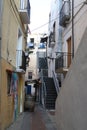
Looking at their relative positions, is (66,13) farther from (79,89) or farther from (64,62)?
(79,89)

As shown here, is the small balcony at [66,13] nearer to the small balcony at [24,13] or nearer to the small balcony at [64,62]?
the small balcony at [64,62]

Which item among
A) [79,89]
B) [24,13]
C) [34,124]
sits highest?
[24,13]

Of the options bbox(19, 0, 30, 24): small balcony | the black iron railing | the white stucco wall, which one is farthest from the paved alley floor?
bbox(19, 0, 30, 24): small balcony

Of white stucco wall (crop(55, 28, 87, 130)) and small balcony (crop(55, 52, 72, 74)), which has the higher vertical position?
small balcony (crop(55, 52, 72, 74))

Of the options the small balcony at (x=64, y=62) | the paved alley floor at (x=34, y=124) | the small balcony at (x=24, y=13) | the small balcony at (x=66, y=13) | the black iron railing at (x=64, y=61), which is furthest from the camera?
the black iron railing at (x=64, y=61)

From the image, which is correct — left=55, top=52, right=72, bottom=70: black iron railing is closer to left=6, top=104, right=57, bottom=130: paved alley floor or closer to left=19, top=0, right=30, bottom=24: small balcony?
left=19, top=0, right=30, bottom=24: small balcony

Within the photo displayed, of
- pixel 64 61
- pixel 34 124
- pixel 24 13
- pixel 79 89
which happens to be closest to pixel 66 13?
pixel 64 61

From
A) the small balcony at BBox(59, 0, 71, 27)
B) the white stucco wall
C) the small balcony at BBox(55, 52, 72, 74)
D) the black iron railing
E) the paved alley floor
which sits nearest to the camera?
the white stucco wall

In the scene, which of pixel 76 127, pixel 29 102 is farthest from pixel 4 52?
pixel 29 102

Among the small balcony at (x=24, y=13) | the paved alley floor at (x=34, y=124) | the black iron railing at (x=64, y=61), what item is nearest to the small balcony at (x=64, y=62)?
the black iron railing at (x=64, y=61)

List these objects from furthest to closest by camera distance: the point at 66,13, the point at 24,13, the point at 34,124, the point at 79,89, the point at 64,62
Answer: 1. the point at 64,62
2. the point at 66,13
3. the point at 24,13
4. the point at 34,124
5. the point at 79,89

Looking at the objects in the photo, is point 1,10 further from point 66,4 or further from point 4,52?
point 66,4

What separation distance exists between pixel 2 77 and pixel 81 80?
16.5 feet

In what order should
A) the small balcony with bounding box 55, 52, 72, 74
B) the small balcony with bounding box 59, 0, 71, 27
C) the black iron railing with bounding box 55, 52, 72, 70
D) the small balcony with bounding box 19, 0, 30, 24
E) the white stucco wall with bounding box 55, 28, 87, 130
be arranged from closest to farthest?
1. the white stucco wall with bounding box 55, 28, 87, 130
2. the small balcony with bounding box 19, 0, 30, 24
3. the small balcony with bounding box 59, 0, 71, 27
4. the small balcony with bounding box 55, 52, 72, 74
5. the black iron railing with bounding box 55, 52, 72, 70
